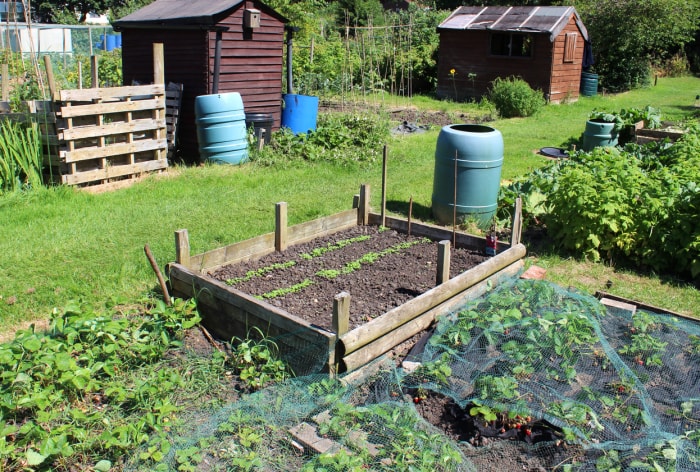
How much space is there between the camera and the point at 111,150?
898cm

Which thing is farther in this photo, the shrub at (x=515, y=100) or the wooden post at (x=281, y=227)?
the shrub at (x=515, y=100)

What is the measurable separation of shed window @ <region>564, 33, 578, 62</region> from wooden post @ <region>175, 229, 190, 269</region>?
18.5 meters

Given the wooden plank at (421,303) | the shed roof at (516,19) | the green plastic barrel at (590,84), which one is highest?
the shed roof at (516,19)

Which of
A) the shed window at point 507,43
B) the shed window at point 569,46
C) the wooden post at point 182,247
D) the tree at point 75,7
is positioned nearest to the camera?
the wooden post at point 182,247

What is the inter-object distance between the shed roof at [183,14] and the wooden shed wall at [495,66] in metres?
11.0

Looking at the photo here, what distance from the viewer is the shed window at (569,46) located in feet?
68.2

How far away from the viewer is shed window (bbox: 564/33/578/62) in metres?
20.8

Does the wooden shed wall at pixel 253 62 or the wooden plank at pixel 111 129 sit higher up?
the wooden shed wall at pixel 253 62

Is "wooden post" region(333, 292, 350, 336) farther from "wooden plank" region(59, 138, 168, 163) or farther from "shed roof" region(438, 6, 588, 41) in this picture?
"shed roof" region(438, 6, 588, 41)

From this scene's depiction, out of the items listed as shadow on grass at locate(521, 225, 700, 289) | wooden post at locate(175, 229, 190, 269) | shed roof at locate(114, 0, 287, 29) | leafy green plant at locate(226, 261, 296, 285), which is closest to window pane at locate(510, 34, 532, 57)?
shed roof at locate(114, 0, 287, 29)

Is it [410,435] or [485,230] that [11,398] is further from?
[485,230]

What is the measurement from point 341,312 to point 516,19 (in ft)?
62.8

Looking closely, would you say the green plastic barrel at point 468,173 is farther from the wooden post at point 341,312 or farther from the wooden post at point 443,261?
the wooden post at point 341,312

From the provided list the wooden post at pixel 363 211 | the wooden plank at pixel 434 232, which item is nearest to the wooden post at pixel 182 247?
the wooden post at pixel 363 211
